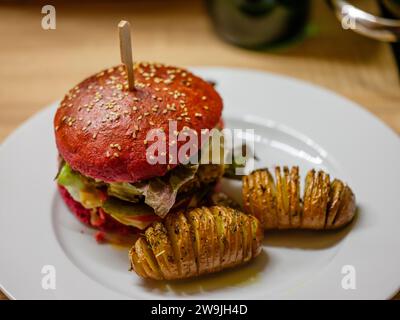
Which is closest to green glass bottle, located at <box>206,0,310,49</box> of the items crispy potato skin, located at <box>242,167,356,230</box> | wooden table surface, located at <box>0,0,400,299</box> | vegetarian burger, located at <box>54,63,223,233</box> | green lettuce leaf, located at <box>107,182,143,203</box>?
wooden table surface, located at <box>0,0,400,299</box>

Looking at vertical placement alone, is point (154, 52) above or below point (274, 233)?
above

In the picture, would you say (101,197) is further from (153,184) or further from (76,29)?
(76,29)

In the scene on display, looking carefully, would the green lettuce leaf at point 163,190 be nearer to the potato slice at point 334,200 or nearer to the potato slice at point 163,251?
the potato slice at point 163,251

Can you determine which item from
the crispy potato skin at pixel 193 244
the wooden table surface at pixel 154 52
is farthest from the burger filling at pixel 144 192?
the wooden table surface at pixel 154 52

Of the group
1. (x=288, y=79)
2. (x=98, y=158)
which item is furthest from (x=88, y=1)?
(x=98, y=158)

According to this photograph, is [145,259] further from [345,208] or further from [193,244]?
[345,208]

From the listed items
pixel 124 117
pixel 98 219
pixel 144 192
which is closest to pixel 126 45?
pixel 124 117
